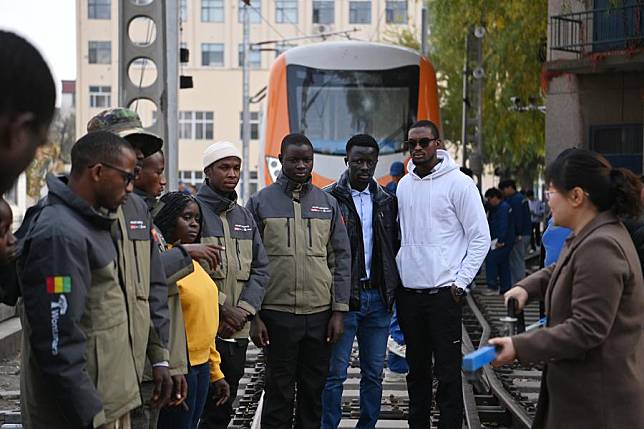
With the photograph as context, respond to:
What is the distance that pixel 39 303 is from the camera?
13.5 ft

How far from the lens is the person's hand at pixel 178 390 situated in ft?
17.1

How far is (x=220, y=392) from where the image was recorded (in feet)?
20.7

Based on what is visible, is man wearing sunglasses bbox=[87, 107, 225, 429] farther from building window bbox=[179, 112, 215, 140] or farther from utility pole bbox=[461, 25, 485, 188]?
building window bbox=[179, 112, 215, 140]

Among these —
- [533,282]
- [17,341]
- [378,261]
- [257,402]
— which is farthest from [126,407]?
[17,341]

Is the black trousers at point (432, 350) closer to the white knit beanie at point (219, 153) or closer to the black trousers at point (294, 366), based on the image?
the black trousers at point (294, 366)

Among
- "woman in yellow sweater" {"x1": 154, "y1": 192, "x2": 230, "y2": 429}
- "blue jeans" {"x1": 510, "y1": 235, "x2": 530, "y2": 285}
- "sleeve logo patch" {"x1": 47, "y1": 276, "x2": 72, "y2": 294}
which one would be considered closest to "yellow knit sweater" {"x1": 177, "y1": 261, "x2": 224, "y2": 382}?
"woman in yellow sweater" {"x1": 154, "y1": 192, "x2": 230, "y2": 429}

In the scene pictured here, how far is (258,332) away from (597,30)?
13.3 meters

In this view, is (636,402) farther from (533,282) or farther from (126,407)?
(126,407)

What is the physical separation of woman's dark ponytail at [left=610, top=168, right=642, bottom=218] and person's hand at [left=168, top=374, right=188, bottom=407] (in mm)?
2057

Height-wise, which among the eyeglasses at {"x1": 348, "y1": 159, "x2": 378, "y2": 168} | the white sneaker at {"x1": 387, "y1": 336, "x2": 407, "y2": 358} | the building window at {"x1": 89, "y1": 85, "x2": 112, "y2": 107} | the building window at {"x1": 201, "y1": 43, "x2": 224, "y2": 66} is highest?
the building window at {"x1": 201, "y1": 43, "x2": 224, "y2": 66}

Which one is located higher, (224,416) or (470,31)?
(470,31)

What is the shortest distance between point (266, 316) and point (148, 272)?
239 centimetres

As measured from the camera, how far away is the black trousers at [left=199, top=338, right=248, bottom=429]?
6.76 m

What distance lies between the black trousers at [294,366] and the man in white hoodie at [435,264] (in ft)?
2.03
